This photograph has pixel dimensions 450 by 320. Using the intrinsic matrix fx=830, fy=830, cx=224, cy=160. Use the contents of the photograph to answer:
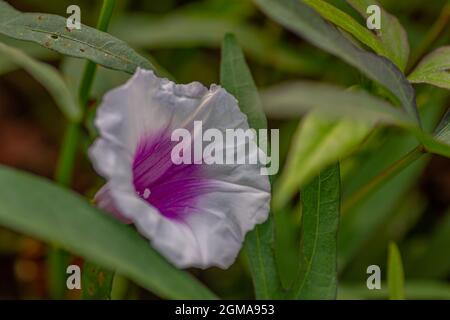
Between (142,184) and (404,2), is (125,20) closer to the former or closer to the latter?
(404,2)

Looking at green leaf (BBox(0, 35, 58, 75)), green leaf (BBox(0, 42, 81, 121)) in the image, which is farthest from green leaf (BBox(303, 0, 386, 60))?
green leaf (BBox(0, 35, 58, 75))

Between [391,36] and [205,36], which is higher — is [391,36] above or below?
below

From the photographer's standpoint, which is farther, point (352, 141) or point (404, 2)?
point (404, 2)

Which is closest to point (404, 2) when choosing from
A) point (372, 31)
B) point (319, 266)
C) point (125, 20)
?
point (125, 20)

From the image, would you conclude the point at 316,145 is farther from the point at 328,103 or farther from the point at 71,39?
the point at 71,39

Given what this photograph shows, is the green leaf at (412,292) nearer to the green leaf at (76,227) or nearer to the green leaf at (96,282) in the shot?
the green leaf at (96,282)

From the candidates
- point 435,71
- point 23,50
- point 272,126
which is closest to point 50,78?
point 435,71
